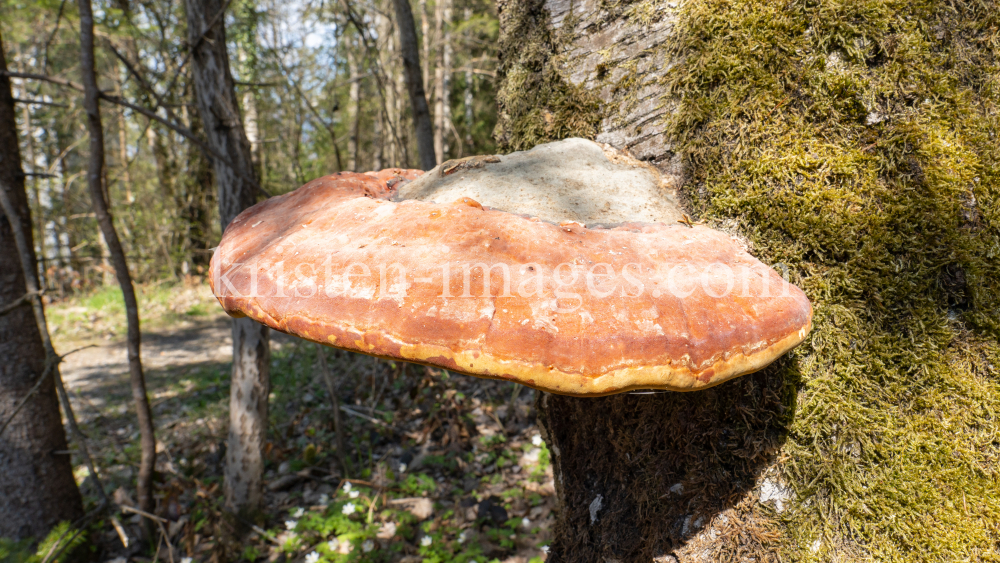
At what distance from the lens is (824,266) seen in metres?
1.27

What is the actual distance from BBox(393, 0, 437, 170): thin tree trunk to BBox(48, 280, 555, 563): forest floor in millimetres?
2457

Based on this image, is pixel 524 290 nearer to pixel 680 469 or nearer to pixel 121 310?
pixel 680 469

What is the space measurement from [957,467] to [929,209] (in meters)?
0.65

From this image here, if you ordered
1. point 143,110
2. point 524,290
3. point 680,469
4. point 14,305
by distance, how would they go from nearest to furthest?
1. point 524,290
2. point 680,469
3. point 14,305
4. point 143,110

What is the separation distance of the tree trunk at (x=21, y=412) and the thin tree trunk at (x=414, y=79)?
2884 mm

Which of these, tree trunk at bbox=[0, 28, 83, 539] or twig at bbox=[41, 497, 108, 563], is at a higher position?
tree trunk at bbox=[0, 28, 83, 539]

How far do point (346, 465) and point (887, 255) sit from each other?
4.22m

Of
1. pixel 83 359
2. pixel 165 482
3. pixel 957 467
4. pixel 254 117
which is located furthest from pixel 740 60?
pixel 254 117

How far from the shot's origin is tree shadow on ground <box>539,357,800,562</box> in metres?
1.27

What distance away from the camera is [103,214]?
9.36 feet

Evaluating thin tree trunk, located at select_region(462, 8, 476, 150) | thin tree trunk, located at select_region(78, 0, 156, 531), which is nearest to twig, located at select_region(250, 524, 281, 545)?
thin tree trunk, located at select_region(78, 0, 156, 531)

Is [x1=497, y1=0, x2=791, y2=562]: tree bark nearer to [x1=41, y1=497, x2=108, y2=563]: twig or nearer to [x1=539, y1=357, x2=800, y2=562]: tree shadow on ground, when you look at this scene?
[x1=539, y1=357, x2=800, y2=562]: tree shadow on ground

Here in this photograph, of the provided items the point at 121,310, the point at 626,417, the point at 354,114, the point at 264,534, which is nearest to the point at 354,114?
the point at 354,114

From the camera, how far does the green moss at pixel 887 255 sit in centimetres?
117
